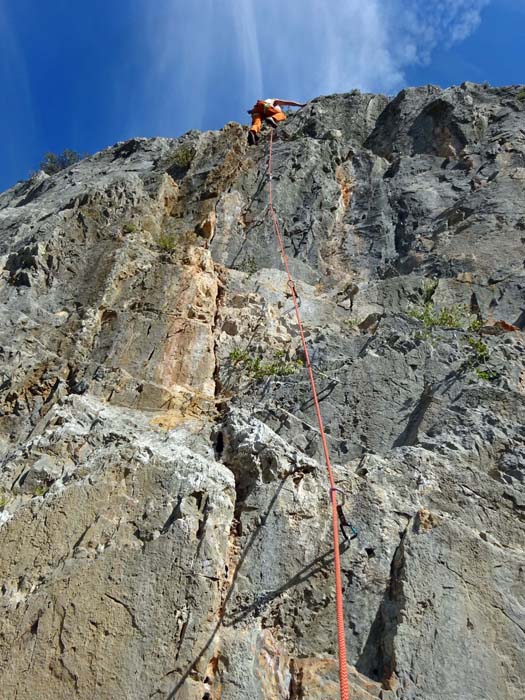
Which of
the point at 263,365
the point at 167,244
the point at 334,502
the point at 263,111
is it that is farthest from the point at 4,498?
the point at 263,111

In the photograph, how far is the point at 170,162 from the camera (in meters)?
17.6

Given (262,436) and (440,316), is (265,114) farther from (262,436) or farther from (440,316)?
(262,436)

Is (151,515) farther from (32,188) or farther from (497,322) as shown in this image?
(32,188)

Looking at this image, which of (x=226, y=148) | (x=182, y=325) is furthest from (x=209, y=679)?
(x=226, y=148)

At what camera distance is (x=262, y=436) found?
276 inches

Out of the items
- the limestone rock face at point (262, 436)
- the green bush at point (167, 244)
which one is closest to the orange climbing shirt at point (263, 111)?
the limestone rock face at point (262, 436)

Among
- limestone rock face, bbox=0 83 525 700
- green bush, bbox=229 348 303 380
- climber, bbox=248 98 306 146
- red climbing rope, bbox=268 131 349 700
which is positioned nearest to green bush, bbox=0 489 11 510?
limestone rock face, bbox=0 83 525 700

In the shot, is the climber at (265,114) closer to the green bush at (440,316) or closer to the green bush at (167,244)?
the green bush at (167,244)

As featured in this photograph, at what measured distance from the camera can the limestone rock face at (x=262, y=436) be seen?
17.2 feet

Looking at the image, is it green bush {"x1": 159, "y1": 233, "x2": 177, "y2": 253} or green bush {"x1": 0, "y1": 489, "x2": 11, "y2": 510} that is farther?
green bush {"x1": 159, "y1": 233, "x2": 177, "y2": 253}

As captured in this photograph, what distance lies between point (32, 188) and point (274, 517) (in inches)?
731

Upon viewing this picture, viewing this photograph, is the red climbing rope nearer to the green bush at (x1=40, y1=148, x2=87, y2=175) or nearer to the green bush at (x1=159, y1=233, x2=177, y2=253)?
the green bush at (x1=159, y1=233, x2=177, y2=253)

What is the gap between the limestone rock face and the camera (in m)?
5.23

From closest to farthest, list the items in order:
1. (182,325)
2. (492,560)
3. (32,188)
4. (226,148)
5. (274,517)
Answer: (492,560) < (274,517) < (182,325) < (226,148) < (32,188)
